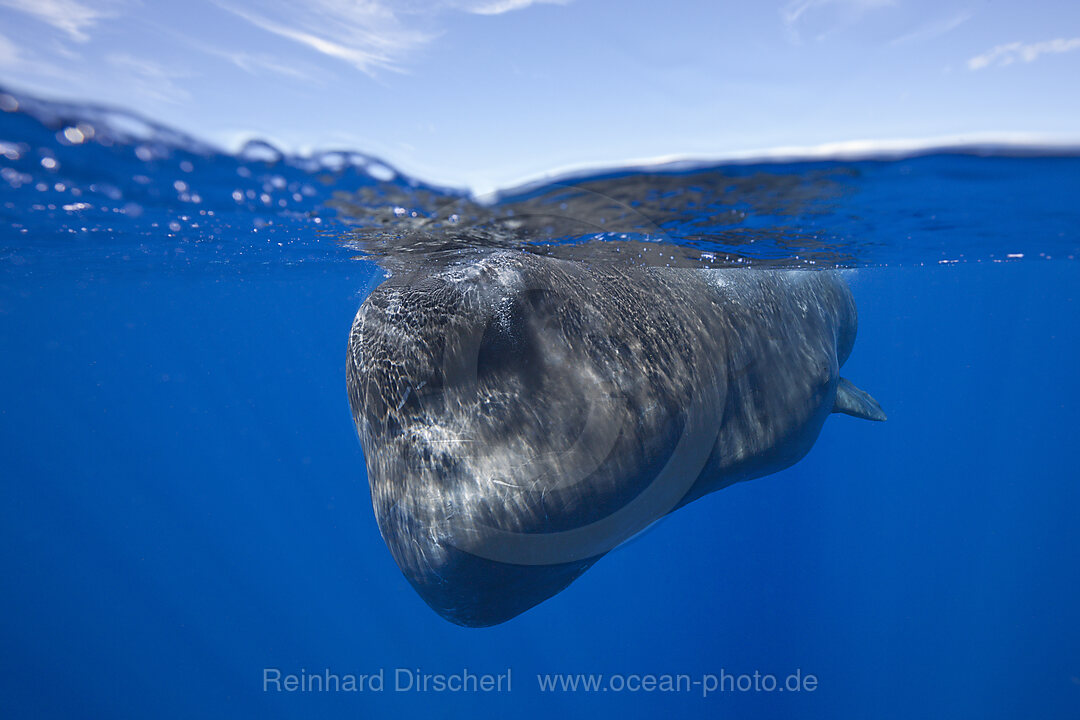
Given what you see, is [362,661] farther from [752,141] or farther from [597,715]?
[752,141]

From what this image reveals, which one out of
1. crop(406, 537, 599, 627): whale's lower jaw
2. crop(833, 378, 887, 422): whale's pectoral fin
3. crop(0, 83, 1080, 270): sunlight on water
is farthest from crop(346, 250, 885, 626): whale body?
crop(833, 378, 887, 422): whale's pectoral fin

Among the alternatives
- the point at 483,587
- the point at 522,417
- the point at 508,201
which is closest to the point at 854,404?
the point at 508,201

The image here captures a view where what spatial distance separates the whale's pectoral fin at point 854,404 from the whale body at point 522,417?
3.09 m

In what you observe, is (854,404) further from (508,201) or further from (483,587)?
(483,587)

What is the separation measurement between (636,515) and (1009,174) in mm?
5645

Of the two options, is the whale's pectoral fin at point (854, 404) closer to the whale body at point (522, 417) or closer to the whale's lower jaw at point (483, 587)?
the whale body at point (522, 417)

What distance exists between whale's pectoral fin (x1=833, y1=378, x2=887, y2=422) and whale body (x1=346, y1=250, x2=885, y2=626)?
10.1ft

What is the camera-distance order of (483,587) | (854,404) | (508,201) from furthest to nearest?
1. (854,404)
2. (508,201)
3. (483,587)

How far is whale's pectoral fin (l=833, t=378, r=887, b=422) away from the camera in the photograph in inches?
271

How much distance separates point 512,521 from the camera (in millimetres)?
3334

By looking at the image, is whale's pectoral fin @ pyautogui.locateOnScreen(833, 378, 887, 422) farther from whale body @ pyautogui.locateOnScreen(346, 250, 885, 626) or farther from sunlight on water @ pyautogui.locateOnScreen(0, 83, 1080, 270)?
whale body @ pyautogui.locateOnScreen(346, 250, 885, 626)

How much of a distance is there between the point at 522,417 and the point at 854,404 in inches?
210

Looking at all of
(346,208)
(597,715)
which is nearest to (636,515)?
(346,208)

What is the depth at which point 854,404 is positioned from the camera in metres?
6.98
